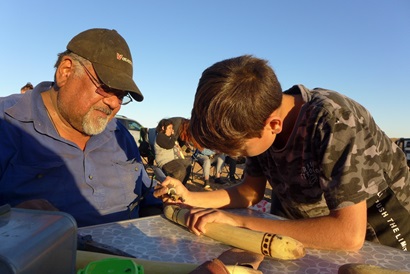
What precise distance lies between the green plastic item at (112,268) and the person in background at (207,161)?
28.2 ft

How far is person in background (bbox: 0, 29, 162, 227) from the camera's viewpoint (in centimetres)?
213

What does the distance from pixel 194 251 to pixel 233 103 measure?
643 millimetres

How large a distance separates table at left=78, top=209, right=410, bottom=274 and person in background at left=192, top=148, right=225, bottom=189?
7707 millimetres

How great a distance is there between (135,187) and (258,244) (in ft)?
4.95

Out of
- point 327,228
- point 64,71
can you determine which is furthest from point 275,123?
point 64,71

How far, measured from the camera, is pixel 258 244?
1.31 metres

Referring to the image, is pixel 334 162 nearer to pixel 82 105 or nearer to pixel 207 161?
pixel 82 105

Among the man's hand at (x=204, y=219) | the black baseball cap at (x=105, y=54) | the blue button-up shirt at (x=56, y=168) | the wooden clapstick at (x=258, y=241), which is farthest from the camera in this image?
the black baseball cap at (x=105, y=54)

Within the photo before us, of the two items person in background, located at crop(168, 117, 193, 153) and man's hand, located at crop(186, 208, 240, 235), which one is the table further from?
person in background, located at crop(168, 117, 193, 153)

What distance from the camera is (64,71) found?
2.37m

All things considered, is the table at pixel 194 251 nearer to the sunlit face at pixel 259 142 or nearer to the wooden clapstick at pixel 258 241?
the wooden clapstick at pixel 258 241

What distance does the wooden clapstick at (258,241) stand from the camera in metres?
1.28

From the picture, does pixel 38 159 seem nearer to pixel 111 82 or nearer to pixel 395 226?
pixel 111 82

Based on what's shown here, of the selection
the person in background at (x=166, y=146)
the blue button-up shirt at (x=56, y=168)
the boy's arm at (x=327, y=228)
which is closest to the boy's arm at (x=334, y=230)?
the boy's arm at (x=327, y=228)
